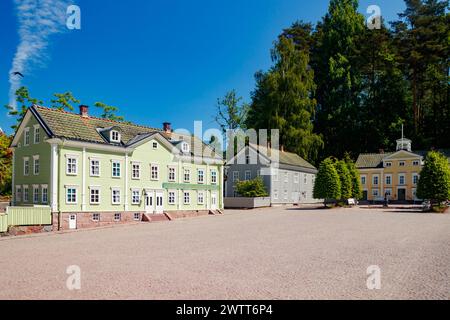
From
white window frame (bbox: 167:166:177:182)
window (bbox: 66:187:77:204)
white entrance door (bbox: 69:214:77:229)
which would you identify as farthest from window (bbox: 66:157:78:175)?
white window frame (bbox: 167:166:177:182)

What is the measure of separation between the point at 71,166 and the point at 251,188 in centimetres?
2485

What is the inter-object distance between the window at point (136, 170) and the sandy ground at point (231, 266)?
13196 mm

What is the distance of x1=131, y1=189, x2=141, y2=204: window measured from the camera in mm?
35156

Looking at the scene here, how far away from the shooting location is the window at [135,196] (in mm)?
35156

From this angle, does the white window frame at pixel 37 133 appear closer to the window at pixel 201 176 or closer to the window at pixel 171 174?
the window at pixel 171 174

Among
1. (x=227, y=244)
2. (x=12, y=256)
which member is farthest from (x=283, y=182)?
(x=12, y=256)

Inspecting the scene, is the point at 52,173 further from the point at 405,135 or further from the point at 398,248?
the point at 405,135

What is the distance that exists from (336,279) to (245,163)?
4411 centimetres

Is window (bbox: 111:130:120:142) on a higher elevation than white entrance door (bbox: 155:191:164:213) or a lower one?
higher

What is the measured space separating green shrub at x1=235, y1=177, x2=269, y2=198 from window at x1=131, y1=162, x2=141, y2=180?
18.0 metres

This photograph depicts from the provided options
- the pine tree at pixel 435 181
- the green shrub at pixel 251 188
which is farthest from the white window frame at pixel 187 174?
the pine tree at pixel 435 181

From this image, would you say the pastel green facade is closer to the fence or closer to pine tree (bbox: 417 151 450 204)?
the fence

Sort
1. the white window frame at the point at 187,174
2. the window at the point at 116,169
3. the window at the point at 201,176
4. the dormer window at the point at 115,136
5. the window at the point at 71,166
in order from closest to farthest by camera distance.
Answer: the window at the point at 71,166 → the window at the point at 116,169 → the dormer window at the point at 115,136 → the white window frame at the point at 187,174 → the window at the point at 201,176

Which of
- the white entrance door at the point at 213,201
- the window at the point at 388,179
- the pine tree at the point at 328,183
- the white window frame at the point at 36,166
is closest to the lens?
the white window frame at the point at 36,166
